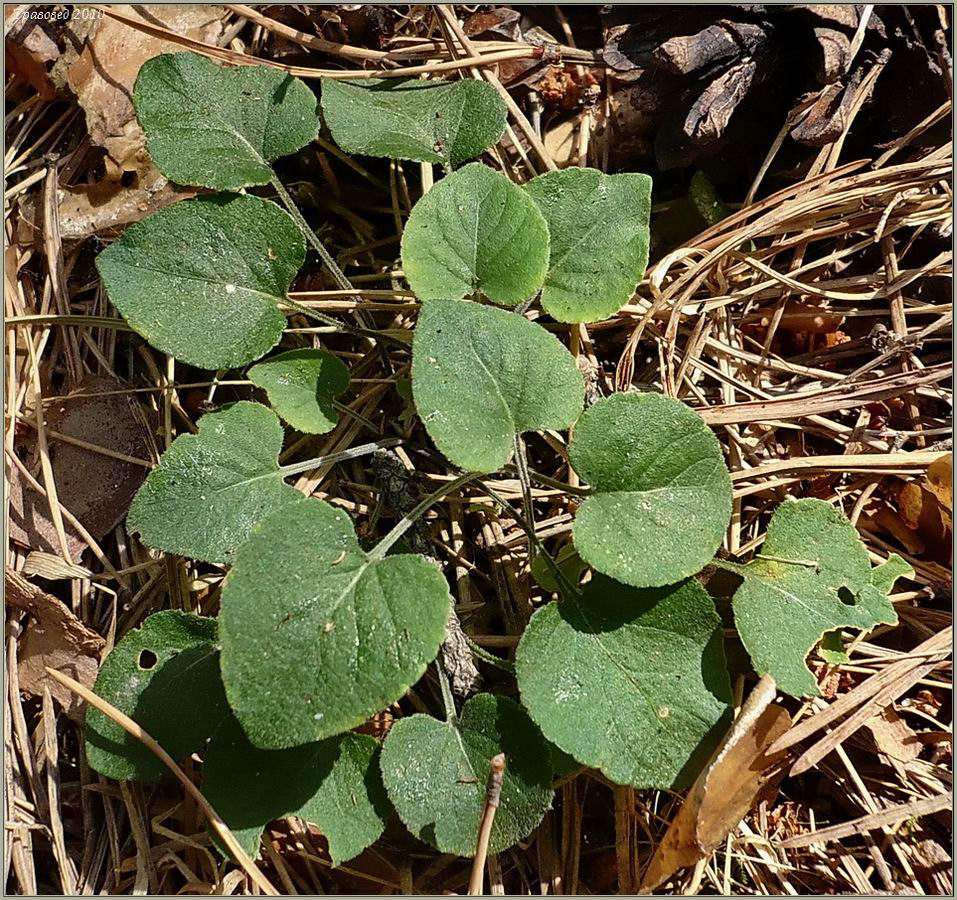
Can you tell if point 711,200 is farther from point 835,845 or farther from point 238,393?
point 835,845

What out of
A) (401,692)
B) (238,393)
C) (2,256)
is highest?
(2,256)

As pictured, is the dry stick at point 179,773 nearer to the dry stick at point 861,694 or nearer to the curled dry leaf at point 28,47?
the dry stick at point 861,694

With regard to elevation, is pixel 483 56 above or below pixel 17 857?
above

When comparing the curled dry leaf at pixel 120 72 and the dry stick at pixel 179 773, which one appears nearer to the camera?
the dry stick at pixel 179 773

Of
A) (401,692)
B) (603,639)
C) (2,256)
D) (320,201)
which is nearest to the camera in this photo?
(401,692)

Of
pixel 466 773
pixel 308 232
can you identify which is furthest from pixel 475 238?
pixel 466 773

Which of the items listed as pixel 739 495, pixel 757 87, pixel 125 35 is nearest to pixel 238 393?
pixel 125 35

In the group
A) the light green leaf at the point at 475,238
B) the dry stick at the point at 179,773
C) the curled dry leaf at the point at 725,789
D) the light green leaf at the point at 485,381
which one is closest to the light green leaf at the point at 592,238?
the light green leaf at the point at 475,238
